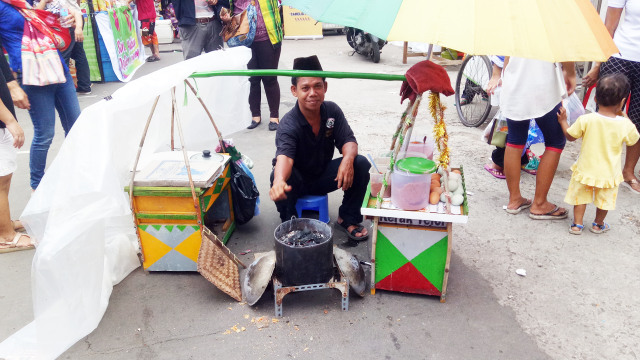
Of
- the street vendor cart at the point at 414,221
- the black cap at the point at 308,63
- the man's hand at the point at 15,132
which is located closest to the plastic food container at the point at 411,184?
the street vendor cart at the point at 414,221

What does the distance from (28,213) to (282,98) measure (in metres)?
4.96

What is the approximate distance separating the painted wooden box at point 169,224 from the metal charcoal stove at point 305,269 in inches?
20.7

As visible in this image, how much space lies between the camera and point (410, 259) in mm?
2508

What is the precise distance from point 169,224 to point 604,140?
2876 mm

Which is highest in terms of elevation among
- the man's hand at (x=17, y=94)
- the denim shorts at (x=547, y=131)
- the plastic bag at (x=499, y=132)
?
the man's hand at (x=17, y=94)

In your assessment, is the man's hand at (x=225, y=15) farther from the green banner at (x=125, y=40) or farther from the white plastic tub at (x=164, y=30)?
the white plastic tub at (x=164, y=30)

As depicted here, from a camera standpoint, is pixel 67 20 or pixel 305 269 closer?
pixel 305 269

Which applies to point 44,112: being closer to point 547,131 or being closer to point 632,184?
point 547,131

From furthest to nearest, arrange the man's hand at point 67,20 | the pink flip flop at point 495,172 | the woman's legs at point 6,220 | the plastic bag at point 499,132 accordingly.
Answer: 1. the pink flip flop at point 495,172
2. the plastic bag at point 499,132
3. the man's hand at point 67,20
4. the woman's legs at point 6,220

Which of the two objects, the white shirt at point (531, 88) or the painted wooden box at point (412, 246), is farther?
the white shirt at point (531, 88)

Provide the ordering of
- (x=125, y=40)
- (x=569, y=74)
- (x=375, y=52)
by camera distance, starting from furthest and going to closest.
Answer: (x=375, y=52)
(x=125, y=40)
(x=569, y=74)

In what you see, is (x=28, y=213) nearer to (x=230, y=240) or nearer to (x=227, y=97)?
(x=230, y=240)

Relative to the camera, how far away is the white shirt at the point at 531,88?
308 centimetres

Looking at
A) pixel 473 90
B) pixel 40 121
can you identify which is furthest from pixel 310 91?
pixel 473 90
